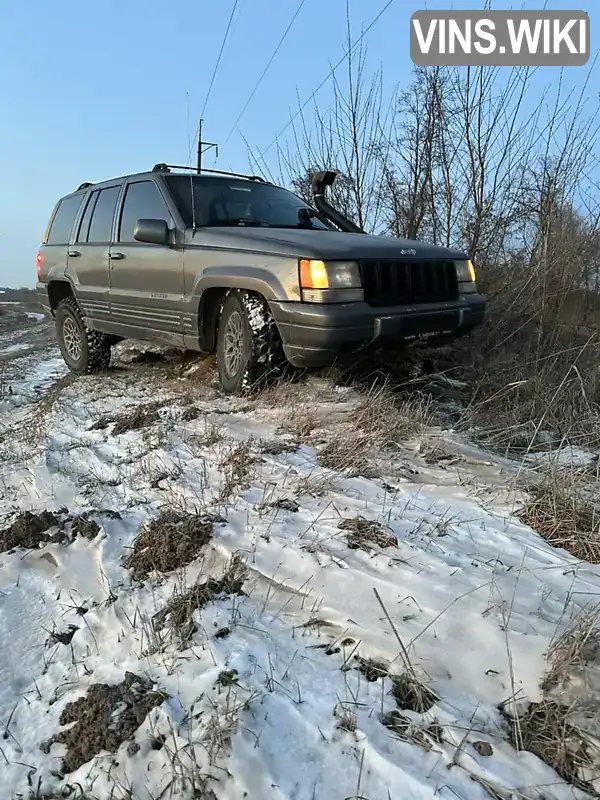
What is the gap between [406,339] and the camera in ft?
13.1

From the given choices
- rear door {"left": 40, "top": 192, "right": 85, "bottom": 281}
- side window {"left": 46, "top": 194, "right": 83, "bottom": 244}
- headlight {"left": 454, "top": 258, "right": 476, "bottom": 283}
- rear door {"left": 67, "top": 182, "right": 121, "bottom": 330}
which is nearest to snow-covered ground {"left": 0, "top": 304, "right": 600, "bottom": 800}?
headlight {"left": 454, "top": 258, "right": 476, "bottom": 283}

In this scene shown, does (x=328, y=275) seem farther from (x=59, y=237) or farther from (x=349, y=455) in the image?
(x=59, y=237)

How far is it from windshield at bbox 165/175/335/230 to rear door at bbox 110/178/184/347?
0.61ft

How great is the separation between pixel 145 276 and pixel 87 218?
161 cm

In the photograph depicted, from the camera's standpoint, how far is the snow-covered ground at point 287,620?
1459 millimetres

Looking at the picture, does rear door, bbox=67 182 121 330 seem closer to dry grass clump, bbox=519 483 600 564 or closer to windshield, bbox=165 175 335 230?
windshield, bbox=165 175 335 230

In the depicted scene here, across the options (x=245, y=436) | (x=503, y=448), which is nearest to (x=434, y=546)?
(x=503, y=448)

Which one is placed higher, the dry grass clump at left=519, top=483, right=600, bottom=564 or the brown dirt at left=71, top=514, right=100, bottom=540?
the dry grass clump at left=519, top=483, right=600, bottom=564

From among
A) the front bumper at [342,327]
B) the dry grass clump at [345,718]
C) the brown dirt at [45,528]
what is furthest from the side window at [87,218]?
the dry grass clump at [345,718]

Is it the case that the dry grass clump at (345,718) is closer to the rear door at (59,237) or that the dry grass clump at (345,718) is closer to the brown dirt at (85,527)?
the brown dirt at (85,527)

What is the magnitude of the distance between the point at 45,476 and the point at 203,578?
1.68 meters

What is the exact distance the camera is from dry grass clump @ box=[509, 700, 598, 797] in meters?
1.39

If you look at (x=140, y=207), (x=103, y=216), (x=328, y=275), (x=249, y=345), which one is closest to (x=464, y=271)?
(x=328, y=275)

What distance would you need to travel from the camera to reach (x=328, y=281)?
373 centimetres
